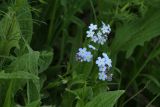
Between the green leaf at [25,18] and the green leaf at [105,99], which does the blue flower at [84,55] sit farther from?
the green leaf at [25,18]

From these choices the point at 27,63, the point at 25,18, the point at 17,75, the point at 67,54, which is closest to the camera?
the point at 17,75

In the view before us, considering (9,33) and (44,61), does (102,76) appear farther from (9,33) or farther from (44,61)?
(9,33)

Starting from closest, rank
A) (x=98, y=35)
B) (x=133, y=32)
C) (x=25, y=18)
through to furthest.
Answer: (x=98, y=35)
(x=25, y=18)
(x=133, y=32)

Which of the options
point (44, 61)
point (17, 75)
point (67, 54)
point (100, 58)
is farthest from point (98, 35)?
point (67, 54)

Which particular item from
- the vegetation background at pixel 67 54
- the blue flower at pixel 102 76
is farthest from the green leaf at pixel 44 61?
the blue flower at pixel 102 76

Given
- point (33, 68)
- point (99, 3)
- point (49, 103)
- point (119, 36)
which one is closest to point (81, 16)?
point (99, 3)

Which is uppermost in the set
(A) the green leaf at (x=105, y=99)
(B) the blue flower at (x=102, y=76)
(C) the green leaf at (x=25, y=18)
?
(C) the green leaf at (x=25, y=18)
